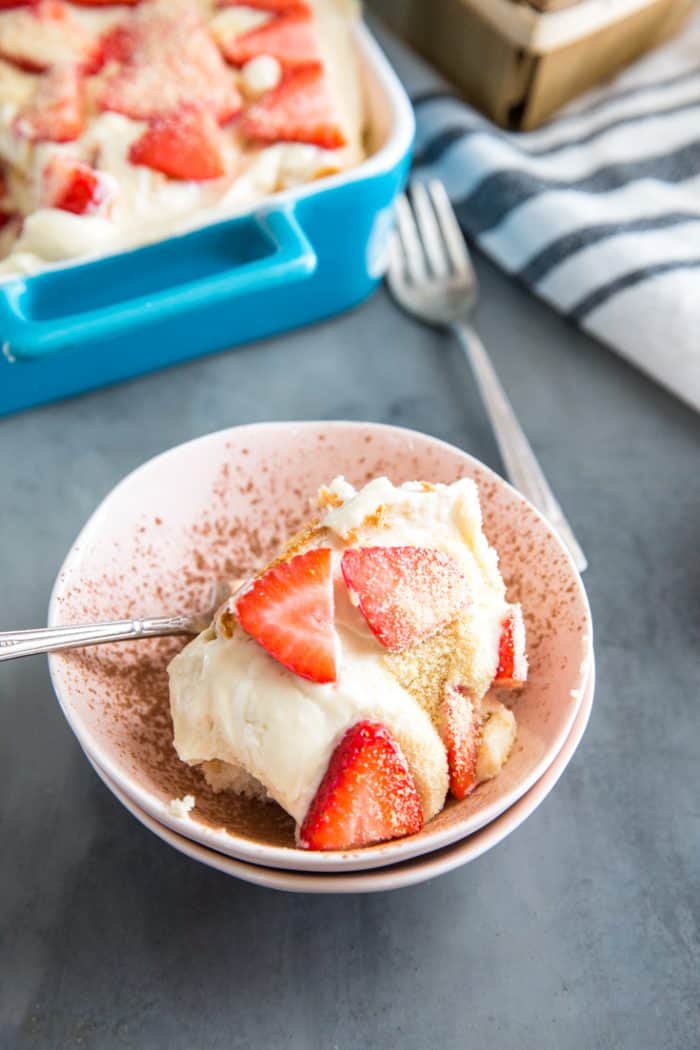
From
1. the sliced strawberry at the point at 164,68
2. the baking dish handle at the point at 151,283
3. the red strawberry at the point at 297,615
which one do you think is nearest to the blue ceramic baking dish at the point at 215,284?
the baking dish handle at the point at 151,283

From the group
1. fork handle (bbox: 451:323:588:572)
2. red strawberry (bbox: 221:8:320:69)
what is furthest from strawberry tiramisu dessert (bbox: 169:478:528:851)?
red strawberry (bbox: 221:8:320:69)

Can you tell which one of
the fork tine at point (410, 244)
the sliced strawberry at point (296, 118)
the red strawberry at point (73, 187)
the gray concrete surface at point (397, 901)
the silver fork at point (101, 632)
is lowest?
the gray concrete surface at point (397, 901)

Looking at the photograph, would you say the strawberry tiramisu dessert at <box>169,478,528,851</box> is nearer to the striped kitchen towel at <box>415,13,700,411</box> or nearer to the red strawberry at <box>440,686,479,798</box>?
the red strawberry at <box>440,686,479,798</box>

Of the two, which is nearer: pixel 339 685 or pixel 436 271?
pixel 339 685

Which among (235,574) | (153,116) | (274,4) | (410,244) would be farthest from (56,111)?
(235,574)

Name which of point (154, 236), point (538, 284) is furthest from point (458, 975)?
point (538, 284)

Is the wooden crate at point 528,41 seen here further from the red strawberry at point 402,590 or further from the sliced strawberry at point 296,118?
the red strawberry at point 402,590

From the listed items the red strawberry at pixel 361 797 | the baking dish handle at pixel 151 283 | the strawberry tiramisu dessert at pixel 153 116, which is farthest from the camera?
the strawberry tiramisu dessert at pixel 153 116

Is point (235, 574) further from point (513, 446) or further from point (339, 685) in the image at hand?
point (513, 446)
